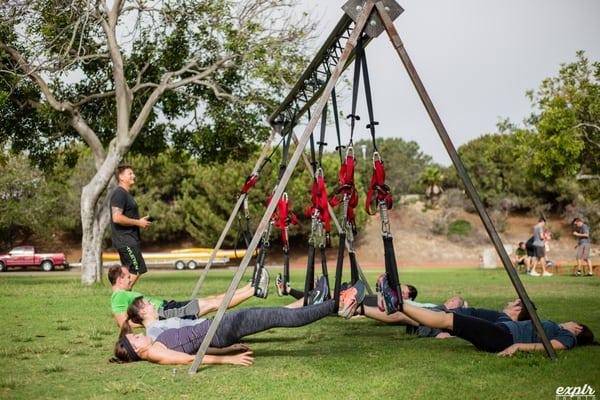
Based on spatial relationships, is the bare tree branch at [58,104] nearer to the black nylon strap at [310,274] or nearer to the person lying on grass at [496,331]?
the black nylon strap at [310,274]

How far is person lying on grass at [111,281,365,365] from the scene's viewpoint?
21.0 feet

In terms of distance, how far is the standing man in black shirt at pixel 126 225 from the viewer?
969 cm

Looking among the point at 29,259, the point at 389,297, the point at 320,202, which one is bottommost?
the point at 29,259

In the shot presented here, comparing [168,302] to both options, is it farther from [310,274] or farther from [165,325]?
[310,274]

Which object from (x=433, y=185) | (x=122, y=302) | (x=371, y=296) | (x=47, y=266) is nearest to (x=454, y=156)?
(x=371, y=296)

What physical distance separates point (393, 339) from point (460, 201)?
55.5 m

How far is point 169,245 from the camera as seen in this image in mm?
59219

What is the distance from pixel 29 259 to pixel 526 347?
40956 mm

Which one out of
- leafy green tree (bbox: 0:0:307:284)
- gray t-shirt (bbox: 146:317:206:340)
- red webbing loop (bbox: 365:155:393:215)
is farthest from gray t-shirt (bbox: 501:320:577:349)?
leafy green tree (bbox: 0:0:307:284)

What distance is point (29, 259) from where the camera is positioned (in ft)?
139

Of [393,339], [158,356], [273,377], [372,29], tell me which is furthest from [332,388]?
[372,29]

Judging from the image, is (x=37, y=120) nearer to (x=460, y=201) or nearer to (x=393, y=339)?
(x=393, y=339)

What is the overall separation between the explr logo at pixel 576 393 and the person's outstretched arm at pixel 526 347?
1.38m

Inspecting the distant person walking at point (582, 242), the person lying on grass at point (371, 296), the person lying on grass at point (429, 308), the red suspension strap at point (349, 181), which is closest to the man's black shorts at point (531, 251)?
the distant person walking at point (582, 242)
